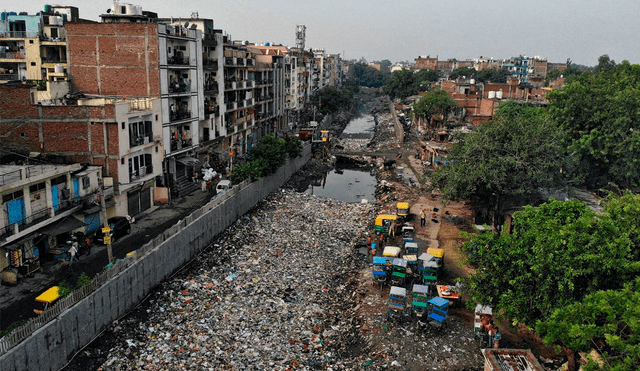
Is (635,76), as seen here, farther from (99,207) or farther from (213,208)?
(99,207)

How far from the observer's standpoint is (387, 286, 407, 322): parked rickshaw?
1723cm

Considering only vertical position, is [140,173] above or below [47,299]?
above

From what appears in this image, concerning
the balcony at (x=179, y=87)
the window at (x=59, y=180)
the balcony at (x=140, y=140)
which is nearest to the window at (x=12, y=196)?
the window at (x=59, y=180)

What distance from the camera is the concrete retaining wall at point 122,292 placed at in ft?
42.6

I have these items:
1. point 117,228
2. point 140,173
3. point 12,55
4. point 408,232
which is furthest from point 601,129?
point 12,55

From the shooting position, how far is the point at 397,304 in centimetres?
1733

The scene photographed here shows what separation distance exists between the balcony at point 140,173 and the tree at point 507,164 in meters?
17.0

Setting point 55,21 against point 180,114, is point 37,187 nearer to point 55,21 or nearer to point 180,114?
point 180,114

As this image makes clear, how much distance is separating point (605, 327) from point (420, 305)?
7024mm

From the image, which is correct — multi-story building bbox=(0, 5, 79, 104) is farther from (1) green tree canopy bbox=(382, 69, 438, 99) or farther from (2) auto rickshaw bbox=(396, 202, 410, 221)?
(1) green tree canopy bbox=(382, 69, 438, 99)

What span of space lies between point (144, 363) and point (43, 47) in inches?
1443

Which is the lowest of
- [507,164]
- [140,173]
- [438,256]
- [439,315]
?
[439,315]

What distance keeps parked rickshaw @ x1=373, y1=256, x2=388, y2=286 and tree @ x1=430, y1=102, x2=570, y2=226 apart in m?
6.94

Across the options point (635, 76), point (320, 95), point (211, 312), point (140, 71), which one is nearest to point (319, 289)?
point (211, 312)
